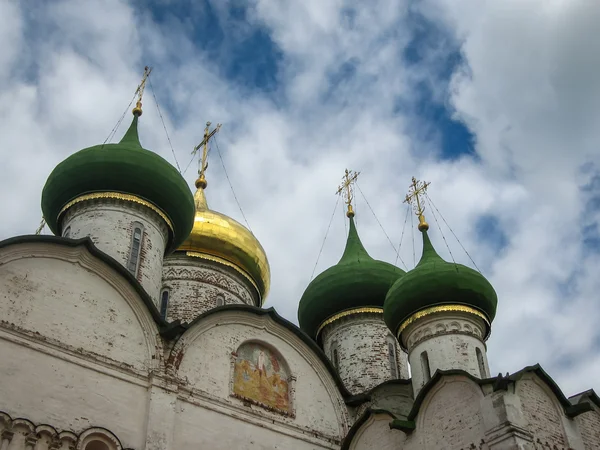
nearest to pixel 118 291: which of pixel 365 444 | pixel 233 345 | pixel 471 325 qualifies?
pixel 233 345

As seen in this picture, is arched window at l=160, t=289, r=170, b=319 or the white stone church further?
arched window at l=160, t=289, r=170, b=319

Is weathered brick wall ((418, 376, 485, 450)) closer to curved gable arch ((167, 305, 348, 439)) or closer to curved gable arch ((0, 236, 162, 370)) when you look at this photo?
curved gable arch ((167, 305, 348, 439))

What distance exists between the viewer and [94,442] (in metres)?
7.43

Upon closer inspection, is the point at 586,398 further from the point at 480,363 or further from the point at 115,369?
the point at 115,369

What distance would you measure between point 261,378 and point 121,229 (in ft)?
9.08

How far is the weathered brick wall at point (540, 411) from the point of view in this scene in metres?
8.05

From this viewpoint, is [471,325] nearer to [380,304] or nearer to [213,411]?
[380,304]

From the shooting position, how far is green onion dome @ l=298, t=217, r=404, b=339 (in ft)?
41.1

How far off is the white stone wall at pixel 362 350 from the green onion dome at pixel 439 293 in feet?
4.30

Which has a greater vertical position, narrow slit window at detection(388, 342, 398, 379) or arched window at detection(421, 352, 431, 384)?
narrow slit window at detection(388, 342, 398, 379)

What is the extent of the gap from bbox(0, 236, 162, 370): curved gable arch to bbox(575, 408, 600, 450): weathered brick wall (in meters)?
4.97

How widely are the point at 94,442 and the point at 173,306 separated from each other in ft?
16.5

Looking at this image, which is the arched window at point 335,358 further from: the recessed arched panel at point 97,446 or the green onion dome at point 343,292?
the recessed arched panel at point 97,446

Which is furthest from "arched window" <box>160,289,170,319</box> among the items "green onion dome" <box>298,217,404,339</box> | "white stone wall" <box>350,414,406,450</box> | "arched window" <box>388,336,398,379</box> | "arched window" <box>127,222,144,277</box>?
"white stone wall" <box>350,414,406,450</box>
